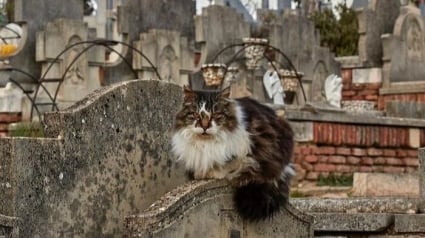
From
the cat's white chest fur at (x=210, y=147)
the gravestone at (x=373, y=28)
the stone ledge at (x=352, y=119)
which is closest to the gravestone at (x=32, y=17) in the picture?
the stone ledge at (x=352, y=119)

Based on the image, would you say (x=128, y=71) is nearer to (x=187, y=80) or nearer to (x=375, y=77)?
(x=187, y=80)

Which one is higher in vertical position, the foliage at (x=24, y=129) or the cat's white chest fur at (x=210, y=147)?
the cat's white chest fur at (x=210, y=147)

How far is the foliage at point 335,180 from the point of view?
53.0 ft

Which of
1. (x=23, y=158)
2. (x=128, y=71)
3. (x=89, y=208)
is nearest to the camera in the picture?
(x=23, y=158)

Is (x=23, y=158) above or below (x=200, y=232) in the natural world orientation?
above

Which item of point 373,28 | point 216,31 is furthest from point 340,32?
point 216,31

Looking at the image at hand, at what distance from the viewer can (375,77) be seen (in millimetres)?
24391

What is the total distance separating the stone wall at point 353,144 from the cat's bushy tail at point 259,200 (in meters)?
8.82

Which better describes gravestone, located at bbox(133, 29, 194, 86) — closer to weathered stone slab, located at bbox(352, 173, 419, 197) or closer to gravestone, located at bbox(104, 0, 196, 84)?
gravestone, located at bbox(104, 0, 196, 84)

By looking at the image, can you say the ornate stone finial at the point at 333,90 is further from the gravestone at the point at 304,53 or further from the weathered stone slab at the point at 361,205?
the weathered stone slab at the point at 361,205

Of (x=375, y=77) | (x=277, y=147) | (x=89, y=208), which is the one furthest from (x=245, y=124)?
(x=375, y=77)

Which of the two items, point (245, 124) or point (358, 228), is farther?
point (358, 228)

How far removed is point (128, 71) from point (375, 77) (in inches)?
234

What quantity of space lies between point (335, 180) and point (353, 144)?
0.93 m
